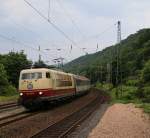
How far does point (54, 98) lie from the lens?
3036cm

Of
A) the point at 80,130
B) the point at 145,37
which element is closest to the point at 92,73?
the point at 145,37

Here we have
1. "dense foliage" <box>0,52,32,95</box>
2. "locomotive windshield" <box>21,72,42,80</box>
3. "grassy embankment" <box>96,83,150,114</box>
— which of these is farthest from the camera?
"dense foliage" <box>0,52,32,95</box>

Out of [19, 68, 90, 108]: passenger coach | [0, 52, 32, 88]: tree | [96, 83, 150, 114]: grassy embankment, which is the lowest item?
[96, 83, 150, 114]: grassy embankment

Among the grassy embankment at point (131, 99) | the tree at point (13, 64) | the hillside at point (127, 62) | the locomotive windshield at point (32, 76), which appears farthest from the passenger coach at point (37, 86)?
the hillside at point (127, 62)

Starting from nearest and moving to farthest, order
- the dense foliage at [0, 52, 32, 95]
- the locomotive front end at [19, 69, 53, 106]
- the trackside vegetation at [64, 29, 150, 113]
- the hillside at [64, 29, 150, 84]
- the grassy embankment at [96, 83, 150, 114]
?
the locomotive front end at [19, 69, 53, 106], the grassy embankment at [96, 83, 150, 114], the trackside vegetation at [64, 29, 150, 113], the dense foliage at [0, 52, 32, 95], the hillside at [64, 29, 150, 84]

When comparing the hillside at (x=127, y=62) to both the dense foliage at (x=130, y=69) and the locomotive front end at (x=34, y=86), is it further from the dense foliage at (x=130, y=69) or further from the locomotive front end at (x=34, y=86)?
the locomotive front end at (x=34, y=86)

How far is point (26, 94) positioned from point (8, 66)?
4457cm

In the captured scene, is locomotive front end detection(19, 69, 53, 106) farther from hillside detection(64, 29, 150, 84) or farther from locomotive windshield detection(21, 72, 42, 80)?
hillside detection(64, 29, 150, 84)

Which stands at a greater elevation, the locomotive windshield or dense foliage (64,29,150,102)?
dense foliage (64,29,150,102)

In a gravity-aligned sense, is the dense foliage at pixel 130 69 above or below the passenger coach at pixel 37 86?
above

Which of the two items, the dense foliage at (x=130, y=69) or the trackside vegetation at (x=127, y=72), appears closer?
the trackside vegetation at (x=127, y=72)

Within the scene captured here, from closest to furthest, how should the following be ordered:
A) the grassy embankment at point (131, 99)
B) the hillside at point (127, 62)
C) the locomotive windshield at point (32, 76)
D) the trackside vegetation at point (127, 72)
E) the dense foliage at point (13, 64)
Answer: the locomotive windshield at point (32, 76)
the grassy embankment at point (131, 99)
the trackside vegetation at point (127, 72)
the dense foliage at point (13, 64)
the hillside at point (127, 62)

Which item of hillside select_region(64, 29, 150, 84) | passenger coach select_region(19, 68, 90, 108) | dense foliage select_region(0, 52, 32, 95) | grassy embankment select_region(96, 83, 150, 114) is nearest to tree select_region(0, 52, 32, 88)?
dense foliage select_region(0, 52, 32, 95)

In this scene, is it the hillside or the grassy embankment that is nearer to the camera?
the grassy embankment
